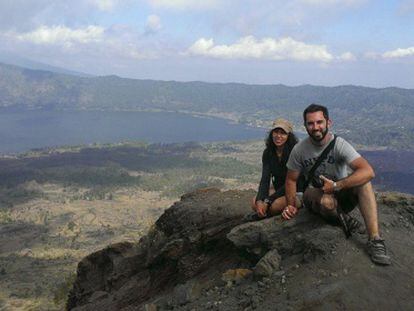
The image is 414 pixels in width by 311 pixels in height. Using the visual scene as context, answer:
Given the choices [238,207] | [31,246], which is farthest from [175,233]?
[31,246]

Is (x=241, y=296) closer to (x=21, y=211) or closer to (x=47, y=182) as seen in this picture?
(x=21, y=211)

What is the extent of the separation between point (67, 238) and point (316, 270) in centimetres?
10827

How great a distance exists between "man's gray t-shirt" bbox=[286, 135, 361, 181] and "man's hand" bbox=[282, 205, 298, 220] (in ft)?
3.74

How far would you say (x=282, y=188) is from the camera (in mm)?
11875

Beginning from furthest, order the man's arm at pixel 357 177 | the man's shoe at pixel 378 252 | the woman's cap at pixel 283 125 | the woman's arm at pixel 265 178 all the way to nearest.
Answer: the woman's arm at pixel 265 178, the woman's cap at pixel 283 125, the man's shoe at pixel 378 252, the man's arm at pixel 357 177

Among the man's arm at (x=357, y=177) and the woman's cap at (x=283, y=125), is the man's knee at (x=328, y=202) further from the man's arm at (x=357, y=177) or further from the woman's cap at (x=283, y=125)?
the woman's cap at (x=283, y=125)

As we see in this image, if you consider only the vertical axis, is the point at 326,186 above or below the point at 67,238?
above

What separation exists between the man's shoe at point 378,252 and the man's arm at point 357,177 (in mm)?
1330

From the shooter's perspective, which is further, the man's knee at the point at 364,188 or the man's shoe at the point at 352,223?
the man's shoe at the point at 352,223

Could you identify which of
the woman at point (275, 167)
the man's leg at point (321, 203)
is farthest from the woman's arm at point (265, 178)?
the man's leg at point (321, 203)

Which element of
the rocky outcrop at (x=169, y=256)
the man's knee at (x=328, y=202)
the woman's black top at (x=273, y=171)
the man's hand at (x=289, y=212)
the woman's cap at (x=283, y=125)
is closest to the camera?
the man's knee at (x=328, y=202)

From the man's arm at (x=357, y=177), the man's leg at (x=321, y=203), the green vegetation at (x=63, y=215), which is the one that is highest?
the man's arm at (x=357, y=177)

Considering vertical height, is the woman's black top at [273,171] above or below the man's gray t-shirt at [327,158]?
below

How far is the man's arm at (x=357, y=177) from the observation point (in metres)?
9.67
